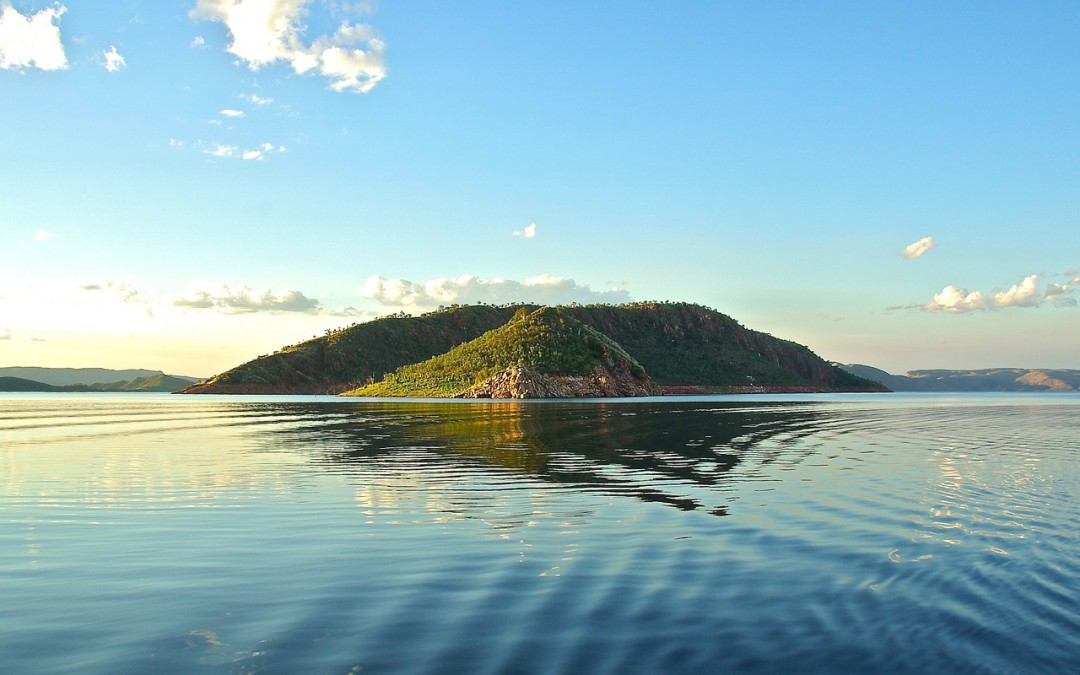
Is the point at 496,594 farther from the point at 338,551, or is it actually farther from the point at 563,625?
the point at 338,551

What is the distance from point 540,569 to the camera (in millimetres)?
15047

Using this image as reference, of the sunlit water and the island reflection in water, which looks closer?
the sunlit water

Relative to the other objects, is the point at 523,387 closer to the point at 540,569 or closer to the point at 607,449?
the point at 607,449

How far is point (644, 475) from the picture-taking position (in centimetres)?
3186

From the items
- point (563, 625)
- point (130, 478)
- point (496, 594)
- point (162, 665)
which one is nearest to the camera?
point (162, 665)

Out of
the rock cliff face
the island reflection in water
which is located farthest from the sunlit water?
the rock cliff face

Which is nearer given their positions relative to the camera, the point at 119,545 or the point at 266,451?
the point at 119,545

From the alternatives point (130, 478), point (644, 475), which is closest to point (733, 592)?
point (644, 475)

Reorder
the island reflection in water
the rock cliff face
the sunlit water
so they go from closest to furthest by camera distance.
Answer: the sunlit water < the island reflection in water < the rock cliff face

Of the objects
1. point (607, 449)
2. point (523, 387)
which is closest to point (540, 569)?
point (607, 449)

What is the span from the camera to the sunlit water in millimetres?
10320

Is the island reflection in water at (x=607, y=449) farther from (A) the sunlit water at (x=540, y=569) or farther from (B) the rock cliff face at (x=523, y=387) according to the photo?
(B) the rock cliff face at (x=523, y=387)

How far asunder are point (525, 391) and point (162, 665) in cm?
18059

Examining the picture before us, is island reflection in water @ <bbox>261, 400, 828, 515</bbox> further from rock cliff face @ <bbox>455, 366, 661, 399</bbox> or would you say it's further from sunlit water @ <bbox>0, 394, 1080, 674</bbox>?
rock cliff face @ <bbox>455, 366, 661, 399</bbox>
